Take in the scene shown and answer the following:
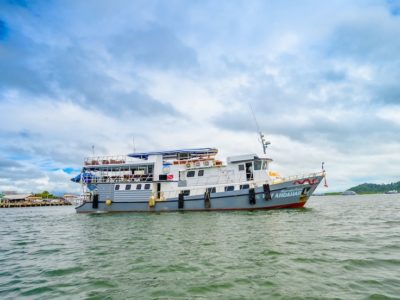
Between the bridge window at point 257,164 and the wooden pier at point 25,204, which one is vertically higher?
the bridge window at point 257,164

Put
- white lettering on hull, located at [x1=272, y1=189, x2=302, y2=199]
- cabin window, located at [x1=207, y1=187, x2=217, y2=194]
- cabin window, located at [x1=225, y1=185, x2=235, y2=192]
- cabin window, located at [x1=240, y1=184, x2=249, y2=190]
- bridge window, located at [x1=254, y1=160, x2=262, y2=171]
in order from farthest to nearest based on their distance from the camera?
bridge window, located at [x1=254, y1=160, x2=262, y2=171] → cabin window, located at [x1=207, y1=187, x2=217, y2=194] → cabin window, located at [x1=225, y1=185, x2=235, y2=192] → cabin window, located at [x1=240, y1=184, x2=249, y2=190] → white lettering on hull, located at [x1=272, y1=189, x2=302, y2=199]

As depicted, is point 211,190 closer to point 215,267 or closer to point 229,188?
point 229,188

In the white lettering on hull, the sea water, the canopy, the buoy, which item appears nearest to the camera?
the sea water

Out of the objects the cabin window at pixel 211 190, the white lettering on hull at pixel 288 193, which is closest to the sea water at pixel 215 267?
the white lettering on hull at pixel 288 193

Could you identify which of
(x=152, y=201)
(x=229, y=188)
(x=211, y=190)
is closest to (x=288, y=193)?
(x=229, y=188)

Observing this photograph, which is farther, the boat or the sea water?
the boat

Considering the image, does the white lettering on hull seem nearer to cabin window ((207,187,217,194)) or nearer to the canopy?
cabin window ((207,187,217,194))

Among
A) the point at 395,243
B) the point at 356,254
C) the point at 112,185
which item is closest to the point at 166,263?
the point at 356,254

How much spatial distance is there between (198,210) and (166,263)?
1830cm

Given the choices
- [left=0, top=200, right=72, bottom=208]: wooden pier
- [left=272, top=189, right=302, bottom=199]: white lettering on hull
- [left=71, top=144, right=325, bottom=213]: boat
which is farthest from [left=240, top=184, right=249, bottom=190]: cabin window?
[left=0, top=200, right=72, bottom=208]: wooden pier

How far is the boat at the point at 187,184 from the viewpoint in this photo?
2459cm

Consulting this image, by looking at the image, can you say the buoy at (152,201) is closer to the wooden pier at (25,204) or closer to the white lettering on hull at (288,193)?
the white lettering on hull at (288,193)

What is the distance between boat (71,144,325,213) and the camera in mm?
24594

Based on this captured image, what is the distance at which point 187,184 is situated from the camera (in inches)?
1107
